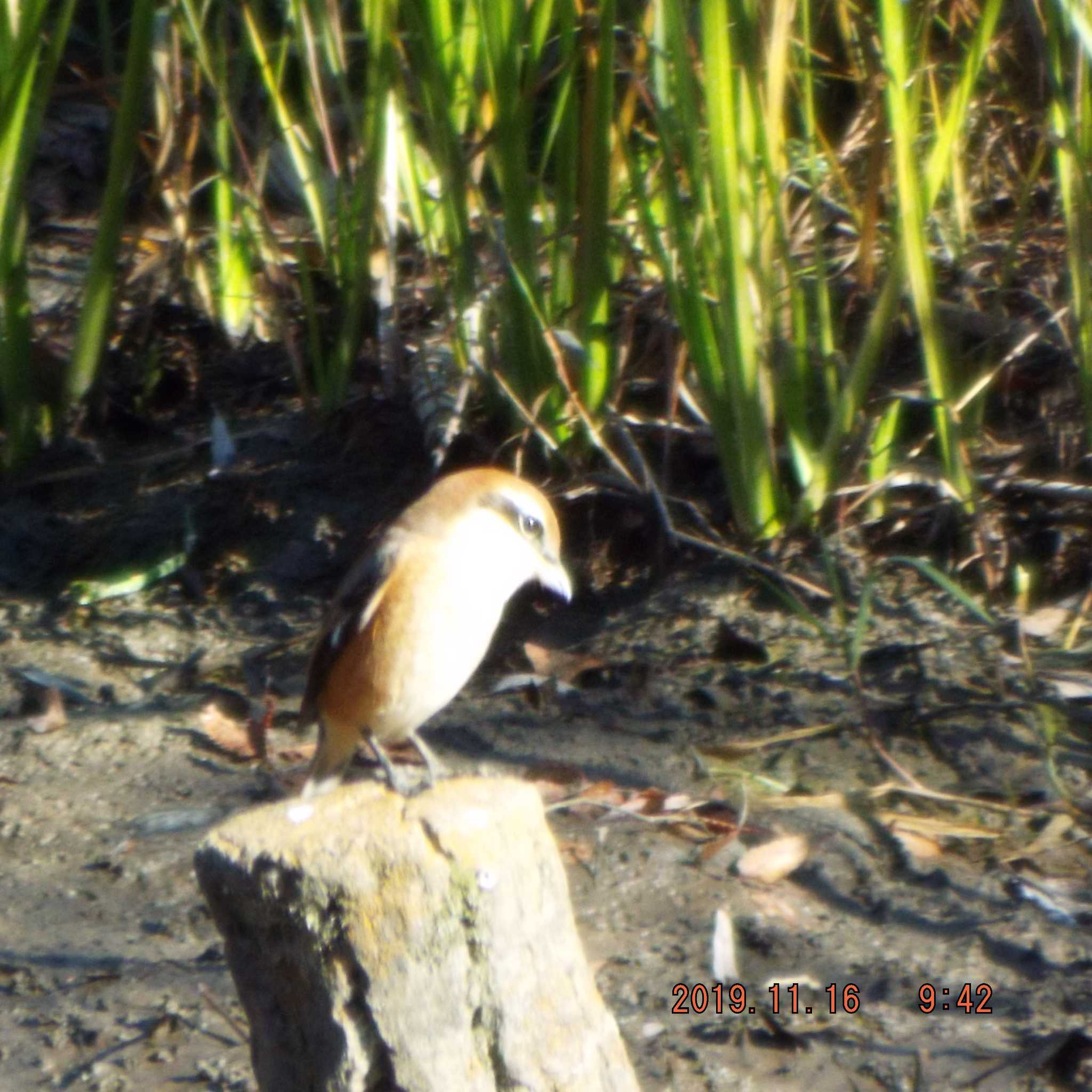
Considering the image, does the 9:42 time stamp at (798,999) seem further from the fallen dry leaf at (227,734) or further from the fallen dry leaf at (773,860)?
the fallen dry leaf at (227,734)

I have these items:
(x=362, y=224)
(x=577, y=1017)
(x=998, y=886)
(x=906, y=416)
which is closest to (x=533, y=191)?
(x=362, y=224)

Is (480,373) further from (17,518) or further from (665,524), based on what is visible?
(17,518)

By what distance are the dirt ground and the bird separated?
1.75ft

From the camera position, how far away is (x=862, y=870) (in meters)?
3.66

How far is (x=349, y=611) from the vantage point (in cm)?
377

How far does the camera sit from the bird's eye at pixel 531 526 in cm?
379

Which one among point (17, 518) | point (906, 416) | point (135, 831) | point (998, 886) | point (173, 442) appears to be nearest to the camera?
point (998, 886)

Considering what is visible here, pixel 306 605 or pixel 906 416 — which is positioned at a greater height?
pixel 906 416

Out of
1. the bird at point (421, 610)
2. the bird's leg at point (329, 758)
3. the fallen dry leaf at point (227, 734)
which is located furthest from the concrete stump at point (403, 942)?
the fallen dry leaf at point (227, 734)

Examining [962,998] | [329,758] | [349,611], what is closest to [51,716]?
[329,758]

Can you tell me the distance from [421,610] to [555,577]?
0.49 metres

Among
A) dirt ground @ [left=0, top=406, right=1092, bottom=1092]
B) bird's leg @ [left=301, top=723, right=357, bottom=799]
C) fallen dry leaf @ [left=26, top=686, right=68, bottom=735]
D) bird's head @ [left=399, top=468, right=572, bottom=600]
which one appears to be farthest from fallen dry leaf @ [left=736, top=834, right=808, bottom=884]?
fallen dry leaf @ [left=26, top=686, right=68, bottom=735]

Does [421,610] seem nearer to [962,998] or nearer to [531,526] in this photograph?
[531,526]

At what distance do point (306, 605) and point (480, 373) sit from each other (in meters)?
1.05
